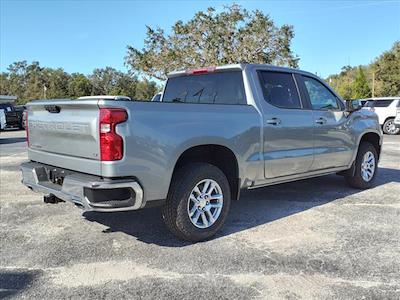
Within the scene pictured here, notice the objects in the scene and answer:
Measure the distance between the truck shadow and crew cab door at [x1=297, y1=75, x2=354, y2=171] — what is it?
1.94 ft

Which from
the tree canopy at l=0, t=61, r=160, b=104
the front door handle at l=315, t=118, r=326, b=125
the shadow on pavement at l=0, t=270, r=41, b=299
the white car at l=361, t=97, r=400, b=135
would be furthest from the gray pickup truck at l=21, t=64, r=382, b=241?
the tree canopy at l=0, t=61, r=160, b=104

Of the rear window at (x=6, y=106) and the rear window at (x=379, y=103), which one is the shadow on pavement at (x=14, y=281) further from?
the rear window at (x=6, y=106)

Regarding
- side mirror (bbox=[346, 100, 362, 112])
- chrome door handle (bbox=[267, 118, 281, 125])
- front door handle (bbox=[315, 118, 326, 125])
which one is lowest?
front door handle (bbox=[315, 118, 326, 125])

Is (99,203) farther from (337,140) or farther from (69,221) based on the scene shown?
(337,140)

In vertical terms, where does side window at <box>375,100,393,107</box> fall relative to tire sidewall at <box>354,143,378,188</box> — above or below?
above

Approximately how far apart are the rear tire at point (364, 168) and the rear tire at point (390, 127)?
537 inches

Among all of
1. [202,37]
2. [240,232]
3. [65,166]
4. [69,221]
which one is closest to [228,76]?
[240,232]

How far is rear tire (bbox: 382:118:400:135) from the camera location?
19.8 m

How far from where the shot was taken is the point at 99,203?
3.88m

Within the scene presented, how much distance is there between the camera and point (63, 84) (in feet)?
244

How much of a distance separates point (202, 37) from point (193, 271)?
30861 mm

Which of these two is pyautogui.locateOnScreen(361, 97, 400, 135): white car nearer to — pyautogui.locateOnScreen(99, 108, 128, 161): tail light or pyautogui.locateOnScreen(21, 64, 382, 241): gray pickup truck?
pyautogui.locateOnScreen(21, 64, 382, 241): gray pickup truck

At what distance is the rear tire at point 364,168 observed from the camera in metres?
7.00

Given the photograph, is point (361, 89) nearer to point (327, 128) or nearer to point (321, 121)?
point (327, 128)
